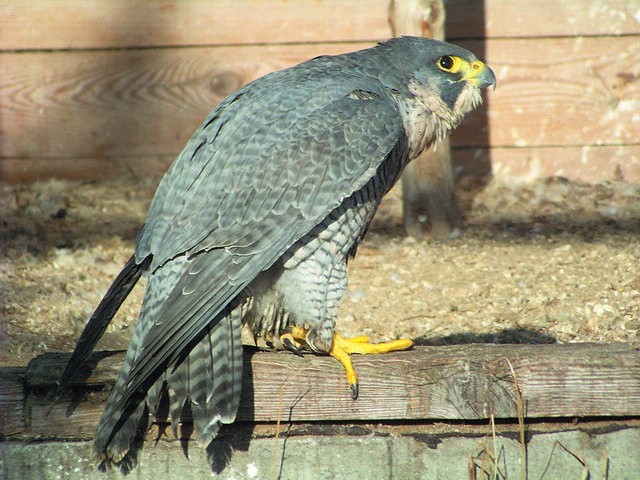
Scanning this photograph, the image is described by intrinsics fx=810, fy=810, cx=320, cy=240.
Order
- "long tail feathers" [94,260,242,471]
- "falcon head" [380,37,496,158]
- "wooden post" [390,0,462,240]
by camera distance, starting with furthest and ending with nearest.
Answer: "wooden post" [390,0,462,240] → "falcon head" [380,37,496,158] → "long tail feathers" [94,260,242,471]

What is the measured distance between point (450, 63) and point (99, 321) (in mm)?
1664

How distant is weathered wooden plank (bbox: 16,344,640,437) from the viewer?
2.73m

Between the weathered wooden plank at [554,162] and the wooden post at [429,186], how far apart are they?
1.77ft

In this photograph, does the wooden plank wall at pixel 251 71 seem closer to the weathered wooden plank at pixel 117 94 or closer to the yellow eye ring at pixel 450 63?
the weathered wooden plank at pixel 117 94

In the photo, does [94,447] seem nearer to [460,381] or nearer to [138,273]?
[138,273]

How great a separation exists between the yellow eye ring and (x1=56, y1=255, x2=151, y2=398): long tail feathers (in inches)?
53.8

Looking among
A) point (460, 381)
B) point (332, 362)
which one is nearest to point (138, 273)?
point (332, 362)

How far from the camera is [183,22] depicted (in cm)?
523

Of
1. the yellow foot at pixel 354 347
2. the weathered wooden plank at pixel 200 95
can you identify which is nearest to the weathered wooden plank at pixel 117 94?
the weathered wooden plank at pixel 200 95

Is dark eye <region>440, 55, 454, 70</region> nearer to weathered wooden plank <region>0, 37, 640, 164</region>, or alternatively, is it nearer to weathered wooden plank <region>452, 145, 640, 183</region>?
weathered wooden plank <region>0, 37, 640, 164</region>

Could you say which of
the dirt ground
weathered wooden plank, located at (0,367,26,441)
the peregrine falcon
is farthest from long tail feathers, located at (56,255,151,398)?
the dirt ground

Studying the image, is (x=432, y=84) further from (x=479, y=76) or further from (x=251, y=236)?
(x=251, y=236)

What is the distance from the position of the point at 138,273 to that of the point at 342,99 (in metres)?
0.96

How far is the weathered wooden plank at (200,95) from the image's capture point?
5160mm
